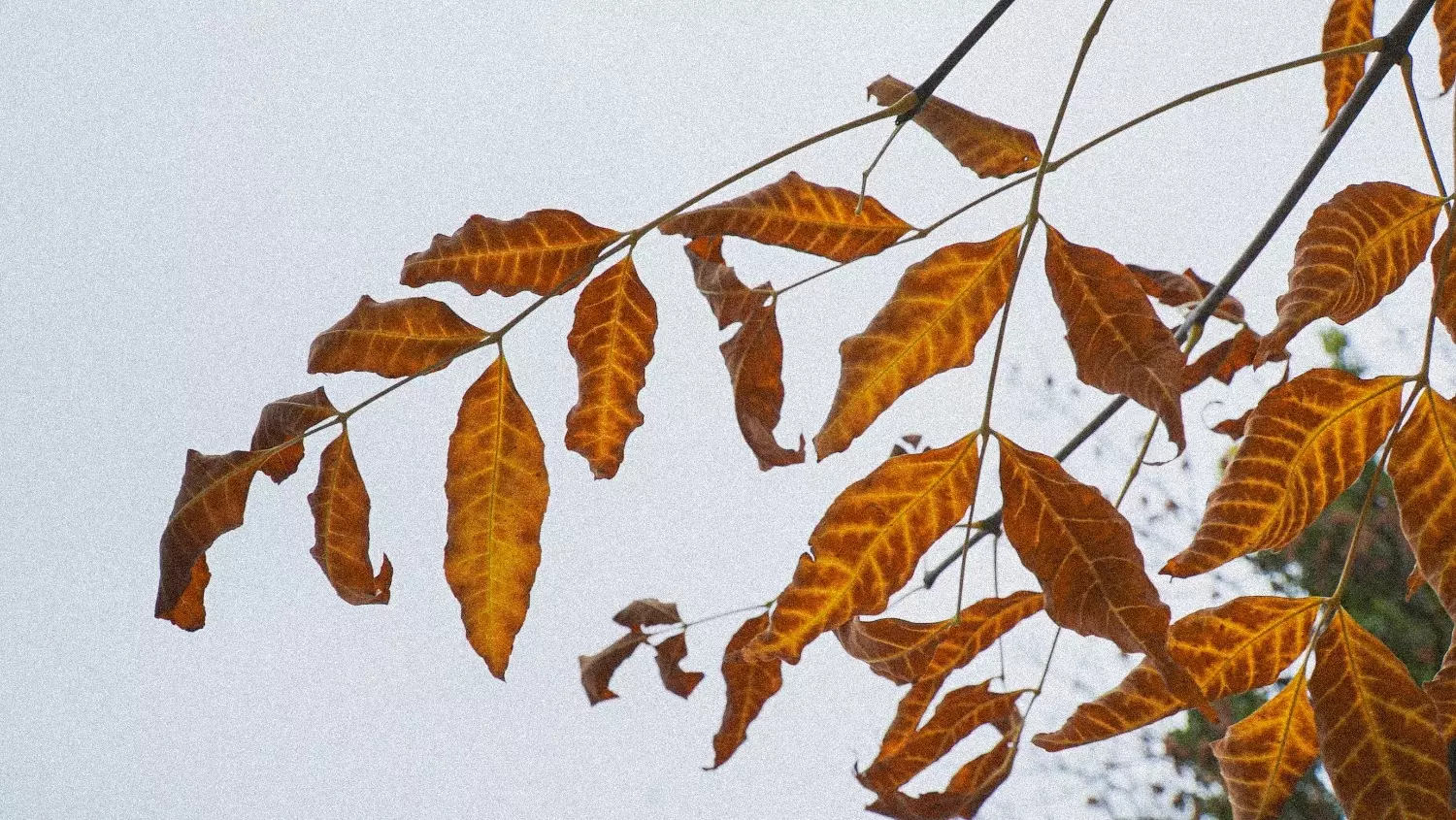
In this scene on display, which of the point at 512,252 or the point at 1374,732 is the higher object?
the point at 512,252

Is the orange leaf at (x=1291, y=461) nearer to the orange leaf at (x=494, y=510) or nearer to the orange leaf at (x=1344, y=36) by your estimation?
the orange leaf at (x=494, y=510)

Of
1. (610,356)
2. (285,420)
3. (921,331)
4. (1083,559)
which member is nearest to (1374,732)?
(1083,559)

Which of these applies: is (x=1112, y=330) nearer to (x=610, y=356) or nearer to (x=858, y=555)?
(x=858, y=555)

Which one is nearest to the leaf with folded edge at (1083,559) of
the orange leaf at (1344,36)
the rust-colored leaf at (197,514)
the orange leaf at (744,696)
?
the orange leaf at (744,696)

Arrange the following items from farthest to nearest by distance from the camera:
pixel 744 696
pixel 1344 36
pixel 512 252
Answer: pixel 1344 36 < pixel 744 696 < pixel 512 252

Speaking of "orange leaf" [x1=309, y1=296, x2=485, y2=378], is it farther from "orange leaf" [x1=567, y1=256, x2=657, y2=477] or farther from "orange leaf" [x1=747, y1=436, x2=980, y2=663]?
"orange leaf" [x1=747, y1=436, x2=980, y2=663]

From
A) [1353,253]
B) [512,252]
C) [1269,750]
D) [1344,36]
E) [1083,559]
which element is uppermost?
[1344,36]

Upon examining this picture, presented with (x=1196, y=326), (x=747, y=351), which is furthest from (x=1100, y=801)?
(x=747, y=351)
